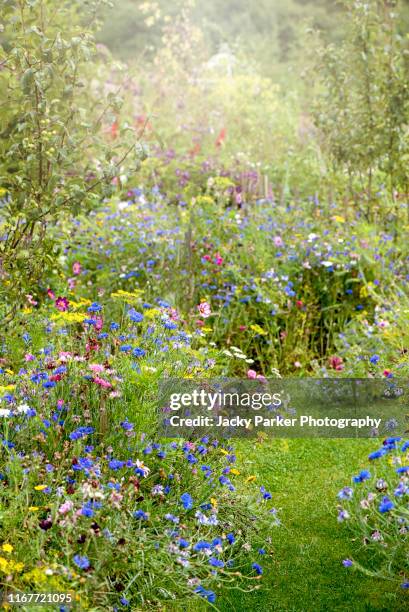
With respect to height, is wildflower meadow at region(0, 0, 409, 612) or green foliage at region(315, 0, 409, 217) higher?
green foliage at region(315, 0, 409, 217)

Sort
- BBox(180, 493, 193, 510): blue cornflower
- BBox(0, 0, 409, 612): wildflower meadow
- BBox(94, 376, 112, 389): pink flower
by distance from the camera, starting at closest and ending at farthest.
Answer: BBox(0, 0, 409, 612): wildflower meadow, BBox(180, 493, 193, 510): blue cornflower, BBox(94, 376, 112, 389): pink flower

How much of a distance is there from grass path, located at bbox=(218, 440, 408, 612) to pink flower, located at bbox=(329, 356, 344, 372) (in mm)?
634

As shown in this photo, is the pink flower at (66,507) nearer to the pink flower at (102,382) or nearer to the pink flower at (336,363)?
the pink flower at (102,382)

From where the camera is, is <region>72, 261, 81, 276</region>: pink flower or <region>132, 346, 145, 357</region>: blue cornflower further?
<region>72, 261, 81, 276</region>: pink flower

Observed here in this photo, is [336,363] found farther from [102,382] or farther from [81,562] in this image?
[81,562]

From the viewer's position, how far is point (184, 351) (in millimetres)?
3484

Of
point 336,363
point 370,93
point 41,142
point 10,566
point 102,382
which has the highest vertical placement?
point 370,93

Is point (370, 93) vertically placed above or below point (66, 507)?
above

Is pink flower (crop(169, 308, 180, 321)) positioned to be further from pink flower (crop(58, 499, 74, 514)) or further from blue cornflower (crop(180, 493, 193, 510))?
pink flower (crop(58, 499, 74, 514))

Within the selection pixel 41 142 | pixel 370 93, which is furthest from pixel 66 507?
pixel 370 93

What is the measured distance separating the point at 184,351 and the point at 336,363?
176 cm

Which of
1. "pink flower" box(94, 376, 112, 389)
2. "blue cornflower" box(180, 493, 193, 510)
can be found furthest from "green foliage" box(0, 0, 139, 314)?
"blue cornflower" box(180, 493, 193, 510)

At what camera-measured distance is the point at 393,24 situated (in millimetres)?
6492

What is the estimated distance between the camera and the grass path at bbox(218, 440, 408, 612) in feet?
9.42
